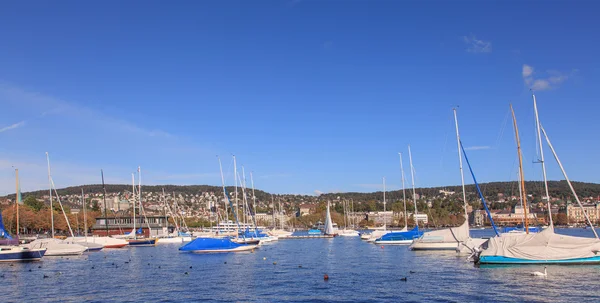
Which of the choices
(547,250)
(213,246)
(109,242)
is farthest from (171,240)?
(547,250)

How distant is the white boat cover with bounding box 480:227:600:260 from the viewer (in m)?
45.2

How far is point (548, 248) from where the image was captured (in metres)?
45.2

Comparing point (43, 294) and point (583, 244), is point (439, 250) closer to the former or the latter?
point (583, 244)

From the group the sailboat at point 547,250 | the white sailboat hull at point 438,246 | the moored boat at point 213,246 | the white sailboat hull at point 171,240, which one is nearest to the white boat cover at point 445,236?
the white sailboat hull at point 438,246

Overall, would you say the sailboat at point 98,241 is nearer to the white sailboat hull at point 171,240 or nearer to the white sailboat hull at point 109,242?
the white sailboat hull at point 109,242

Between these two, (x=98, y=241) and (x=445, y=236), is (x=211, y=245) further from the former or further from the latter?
(x=445, y=236)

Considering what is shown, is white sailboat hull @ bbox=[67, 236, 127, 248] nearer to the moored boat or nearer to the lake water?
the moored boat

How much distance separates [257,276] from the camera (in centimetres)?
4503

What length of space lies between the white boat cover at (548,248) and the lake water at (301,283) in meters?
1.37

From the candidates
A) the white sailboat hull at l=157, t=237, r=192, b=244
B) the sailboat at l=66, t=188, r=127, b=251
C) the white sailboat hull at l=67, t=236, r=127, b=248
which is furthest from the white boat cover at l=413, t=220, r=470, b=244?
the white sailboat hull at l=157, t=237, r=192, b=244

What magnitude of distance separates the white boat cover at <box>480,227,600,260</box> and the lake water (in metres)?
1.37

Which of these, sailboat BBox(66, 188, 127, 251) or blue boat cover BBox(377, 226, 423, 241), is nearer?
sailboat BBox(66, 188, 127, 251)

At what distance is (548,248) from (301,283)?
20.8 meters

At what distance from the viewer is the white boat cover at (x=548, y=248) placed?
45188 millimetres
